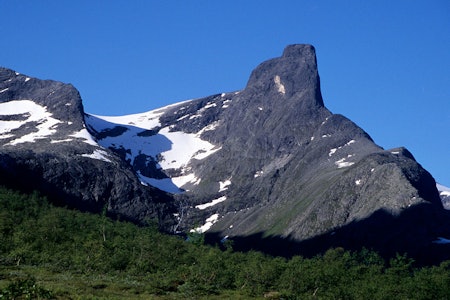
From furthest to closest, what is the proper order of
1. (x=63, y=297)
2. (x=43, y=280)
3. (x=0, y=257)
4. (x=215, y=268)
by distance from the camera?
(x=215, y=268) → (x=0, y=257) → (x=43, y=280) → (x=63, y=297)

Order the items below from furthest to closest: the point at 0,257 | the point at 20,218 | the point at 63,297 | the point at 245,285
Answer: the point at 20,218
the point at 245,285
the point at 0,257
the point at 63,297

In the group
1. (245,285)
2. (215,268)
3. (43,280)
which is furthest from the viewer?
(215,268)

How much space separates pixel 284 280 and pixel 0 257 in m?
49.7

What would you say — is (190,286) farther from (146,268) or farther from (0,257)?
(0,257)

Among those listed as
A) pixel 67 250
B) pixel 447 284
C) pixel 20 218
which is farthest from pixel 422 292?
pixel 20 218

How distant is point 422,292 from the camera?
10144 centimetres

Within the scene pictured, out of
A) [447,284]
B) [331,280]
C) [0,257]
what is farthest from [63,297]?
[447,284]

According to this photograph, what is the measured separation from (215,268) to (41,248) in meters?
33.3

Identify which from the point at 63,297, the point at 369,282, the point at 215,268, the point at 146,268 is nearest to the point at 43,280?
the point at 63,297

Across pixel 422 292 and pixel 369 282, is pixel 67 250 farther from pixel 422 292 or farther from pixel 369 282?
pixel 422 292

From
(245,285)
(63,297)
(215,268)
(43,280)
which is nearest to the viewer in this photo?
(63,297)

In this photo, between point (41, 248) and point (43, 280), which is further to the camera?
point (41, 248)

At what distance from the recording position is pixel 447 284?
109 m

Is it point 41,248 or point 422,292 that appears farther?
point 41,248
